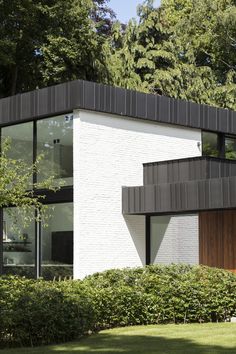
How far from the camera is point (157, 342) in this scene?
9.88m

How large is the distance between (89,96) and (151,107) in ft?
7.62

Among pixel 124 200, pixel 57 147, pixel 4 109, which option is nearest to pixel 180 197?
pixel 124 200

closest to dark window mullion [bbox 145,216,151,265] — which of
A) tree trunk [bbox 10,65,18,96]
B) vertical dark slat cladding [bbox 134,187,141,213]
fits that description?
vertical dark slat cladding [bbox 134,187,141,213]

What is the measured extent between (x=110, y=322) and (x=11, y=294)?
86.2 inches

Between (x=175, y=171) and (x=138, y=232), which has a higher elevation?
(x=175, y=171)

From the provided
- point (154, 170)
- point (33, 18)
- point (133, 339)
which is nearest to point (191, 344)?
point (133, 339)

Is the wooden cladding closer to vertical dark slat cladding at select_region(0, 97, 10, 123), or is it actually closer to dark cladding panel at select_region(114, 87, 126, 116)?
dark cladding panel at select_region(114, 87, 126, 116)

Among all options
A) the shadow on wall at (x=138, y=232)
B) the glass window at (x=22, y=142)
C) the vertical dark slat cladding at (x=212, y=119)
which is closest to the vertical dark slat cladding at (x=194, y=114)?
the vertical dark slat cladding at (x=212, y=119)

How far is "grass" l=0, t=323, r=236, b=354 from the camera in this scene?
29.7 ft

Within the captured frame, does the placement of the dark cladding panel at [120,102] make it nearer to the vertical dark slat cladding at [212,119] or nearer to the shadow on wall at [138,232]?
the shadow on wall at [138,232]

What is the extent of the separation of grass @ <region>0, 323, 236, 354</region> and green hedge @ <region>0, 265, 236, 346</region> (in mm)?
382

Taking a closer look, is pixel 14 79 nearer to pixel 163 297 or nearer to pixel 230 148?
pixel 230 148

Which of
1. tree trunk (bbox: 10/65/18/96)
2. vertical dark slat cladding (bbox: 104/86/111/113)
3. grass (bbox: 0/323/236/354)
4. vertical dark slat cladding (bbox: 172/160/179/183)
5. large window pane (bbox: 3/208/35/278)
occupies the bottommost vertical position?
grass (bbox: 0/323/236/354)

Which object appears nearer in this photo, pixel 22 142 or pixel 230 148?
pixel 22 142
